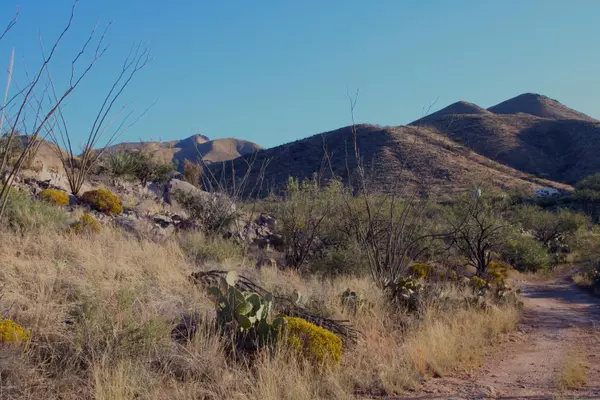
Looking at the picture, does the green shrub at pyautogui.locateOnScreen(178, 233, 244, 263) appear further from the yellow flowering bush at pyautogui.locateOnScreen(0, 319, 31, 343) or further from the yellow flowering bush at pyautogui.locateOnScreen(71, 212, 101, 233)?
the yellow flowering bush at pyautogui.locateOnScreen(0, 319, 31, 343)

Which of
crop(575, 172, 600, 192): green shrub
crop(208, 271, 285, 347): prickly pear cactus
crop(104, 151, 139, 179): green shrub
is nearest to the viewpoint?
crop(208, 271, 285, 347): prickly pear cactus

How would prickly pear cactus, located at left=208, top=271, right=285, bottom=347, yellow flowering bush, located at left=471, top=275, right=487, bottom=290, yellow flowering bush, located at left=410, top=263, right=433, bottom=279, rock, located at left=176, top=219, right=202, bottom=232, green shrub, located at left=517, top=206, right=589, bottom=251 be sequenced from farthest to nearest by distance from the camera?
green shrub, located at left=517, top=206, right=589, bottom=251
rock, located at left=176, top=219, right=202, bottom=232
yellow flowering bush, located at left=410, top=263, right=433, bottom=279
yellow flowering bush, located at left=471, top=275, right=487, bottom=290
prickly pear cactus, located at left=208, top=271, right=285, bottom=347

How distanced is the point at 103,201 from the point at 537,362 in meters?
11.6

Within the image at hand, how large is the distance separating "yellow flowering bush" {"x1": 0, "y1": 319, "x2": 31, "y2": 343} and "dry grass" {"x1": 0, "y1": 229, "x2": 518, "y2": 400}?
0.11 meters

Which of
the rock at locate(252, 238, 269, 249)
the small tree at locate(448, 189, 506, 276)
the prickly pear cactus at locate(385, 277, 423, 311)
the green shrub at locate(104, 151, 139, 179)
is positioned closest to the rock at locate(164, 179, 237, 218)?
the rock at locate(252, 238, 269, 249)

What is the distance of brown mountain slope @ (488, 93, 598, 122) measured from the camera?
86875 mm

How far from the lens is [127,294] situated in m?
5.56

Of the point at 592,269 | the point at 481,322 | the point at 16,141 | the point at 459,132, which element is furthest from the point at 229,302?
the point at 459,132

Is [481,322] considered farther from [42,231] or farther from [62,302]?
[42,231]

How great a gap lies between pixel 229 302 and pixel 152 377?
4.58 feet

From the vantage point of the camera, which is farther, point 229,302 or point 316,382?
point 229,302

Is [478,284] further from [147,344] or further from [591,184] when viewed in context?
[591,184]

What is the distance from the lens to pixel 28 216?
919 cm

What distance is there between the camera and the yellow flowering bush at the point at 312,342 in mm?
5321
